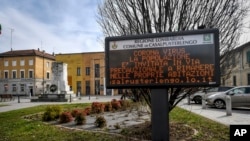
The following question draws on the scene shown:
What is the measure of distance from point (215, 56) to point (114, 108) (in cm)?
1317

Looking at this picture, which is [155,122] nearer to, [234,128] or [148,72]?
[148,72]

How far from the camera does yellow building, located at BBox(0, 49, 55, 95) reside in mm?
70500

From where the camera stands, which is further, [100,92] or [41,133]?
[100,92]

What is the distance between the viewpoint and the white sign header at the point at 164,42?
718 centimetres

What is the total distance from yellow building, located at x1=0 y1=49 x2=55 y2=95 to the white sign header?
6414 centimetres

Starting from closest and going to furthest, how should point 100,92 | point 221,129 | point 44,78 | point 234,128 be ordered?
point 234,128, point 221,129, point 100,92, point 44,78

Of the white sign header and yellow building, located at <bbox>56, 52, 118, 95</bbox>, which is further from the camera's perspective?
yellow building, located at <bbox>56, 52, 118, 95</bbox>

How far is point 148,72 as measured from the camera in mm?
7379

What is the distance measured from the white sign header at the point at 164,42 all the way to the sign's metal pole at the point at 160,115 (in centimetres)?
128

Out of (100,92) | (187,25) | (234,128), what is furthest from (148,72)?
(100,92)

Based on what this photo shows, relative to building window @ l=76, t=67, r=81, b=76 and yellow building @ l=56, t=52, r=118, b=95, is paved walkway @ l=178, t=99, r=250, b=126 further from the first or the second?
building window @ l=76, t=67, r=81, b=76

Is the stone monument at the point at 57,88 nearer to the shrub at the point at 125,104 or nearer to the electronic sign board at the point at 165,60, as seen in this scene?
the shrub at the point at 125,104

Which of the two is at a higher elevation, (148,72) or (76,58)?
(76,58)

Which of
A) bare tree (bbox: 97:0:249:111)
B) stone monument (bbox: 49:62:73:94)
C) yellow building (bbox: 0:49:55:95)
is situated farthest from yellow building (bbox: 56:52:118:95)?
bare tree (bbox: 97:0:249:111)
